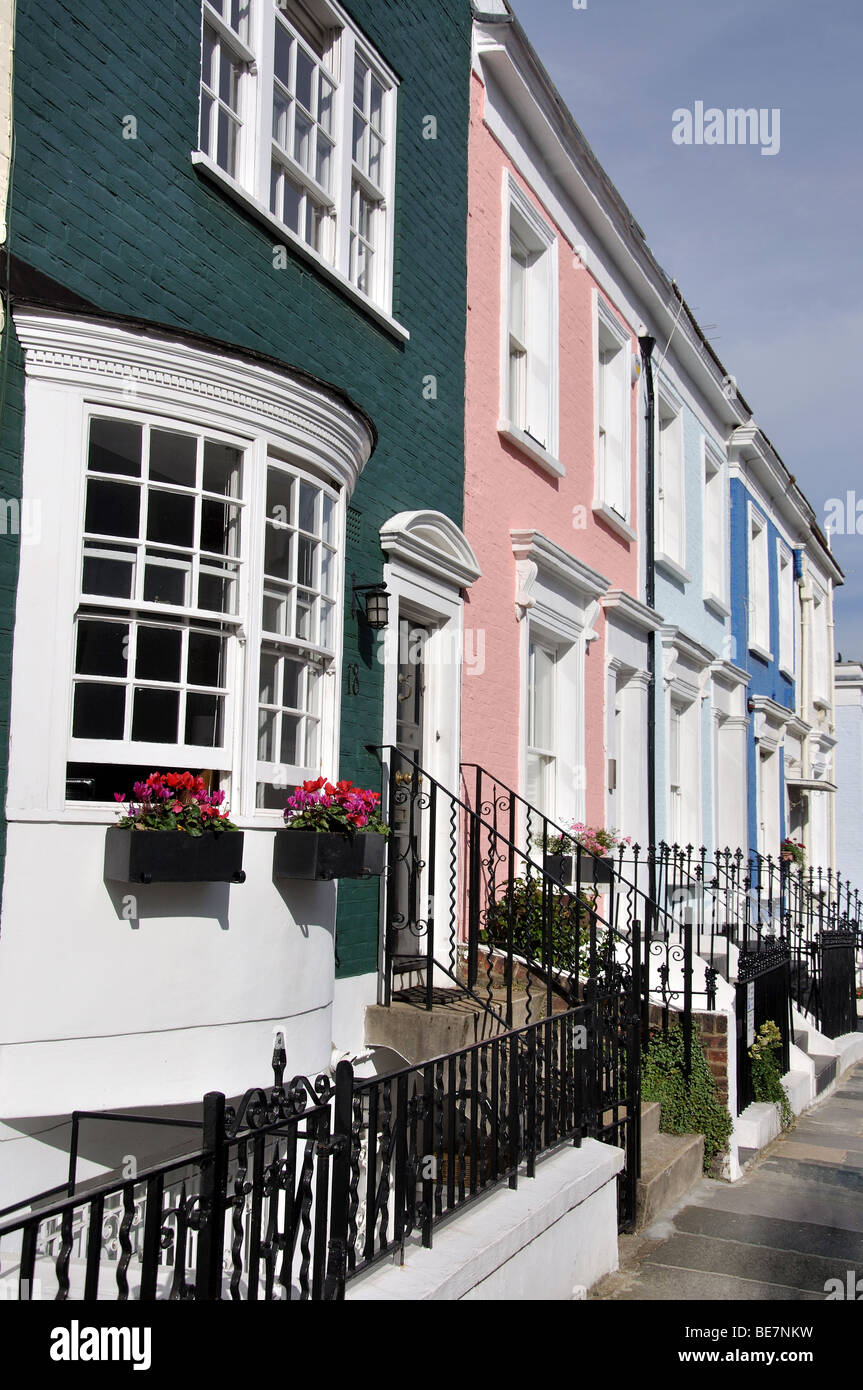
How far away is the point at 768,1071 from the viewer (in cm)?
957

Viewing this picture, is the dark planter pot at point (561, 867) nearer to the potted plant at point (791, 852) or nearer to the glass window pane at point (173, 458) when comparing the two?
the glass window pane at point (173, 458)

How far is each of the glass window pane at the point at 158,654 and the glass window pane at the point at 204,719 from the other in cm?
15

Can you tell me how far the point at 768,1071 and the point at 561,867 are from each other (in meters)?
2.19

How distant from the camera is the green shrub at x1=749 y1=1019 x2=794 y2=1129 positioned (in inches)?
372

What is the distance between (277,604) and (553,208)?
6668 mm

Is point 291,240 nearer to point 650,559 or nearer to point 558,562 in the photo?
point 558,562

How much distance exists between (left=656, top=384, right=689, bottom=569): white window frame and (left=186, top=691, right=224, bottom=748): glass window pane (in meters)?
9.39

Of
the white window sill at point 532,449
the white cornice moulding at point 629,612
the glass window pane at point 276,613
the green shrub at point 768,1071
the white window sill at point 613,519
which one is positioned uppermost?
the white window sill at point 532,449

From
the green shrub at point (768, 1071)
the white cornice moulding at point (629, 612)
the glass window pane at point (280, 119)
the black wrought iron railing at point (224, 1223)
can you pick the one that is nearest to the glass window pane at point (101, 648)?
the black wrought iron railing at point (224, 1223)

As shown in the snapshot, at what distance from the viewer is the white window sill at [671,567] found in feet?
45.3

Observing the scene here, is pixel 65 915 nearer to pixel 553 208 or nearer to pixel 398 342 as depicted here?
pixel 398 342

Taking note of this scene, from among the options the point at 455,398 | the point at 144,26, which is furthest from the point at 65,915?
the point at 455,398

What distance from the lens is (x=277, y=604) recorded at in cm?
611

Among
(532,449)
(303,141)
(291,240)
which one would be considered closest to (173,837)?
(291,240)
